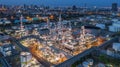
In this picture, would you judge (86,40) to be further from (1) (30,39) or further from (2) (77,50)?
(1) (30,39)

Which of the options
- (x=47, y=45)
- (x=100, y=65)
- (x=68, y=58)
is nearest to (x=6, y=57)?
(x=47, y=45)

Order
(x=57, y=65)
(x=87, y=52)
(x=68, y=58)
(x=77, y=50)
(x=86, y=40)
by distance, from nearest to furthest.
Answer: (x=57, y=65) → (x=68, y=58) → (x=87, y=52) → (x=77, y=50) → (x=86, y=40)

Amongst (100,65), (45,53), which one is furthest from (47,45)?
(100,65)

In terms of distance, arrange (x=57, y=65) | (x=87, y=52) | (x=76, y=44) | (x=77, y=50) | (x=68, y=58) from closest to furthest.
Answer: (x=57, y=65) < (x=68, y=58) < (x=87, y=52) < (x=77, y=50) < (x=76, y=44)

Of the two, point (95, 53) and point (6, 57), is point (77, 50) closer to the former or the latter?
point (95, 53)

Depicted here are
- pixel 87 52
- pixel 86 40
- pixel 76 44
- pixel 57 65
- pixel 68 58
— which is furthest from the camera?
pixel 86 40

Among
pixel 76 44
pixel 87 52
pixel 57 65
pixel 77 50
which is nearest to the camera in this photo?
pixel 57 65

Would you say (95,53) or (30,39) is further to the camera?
(30,39)

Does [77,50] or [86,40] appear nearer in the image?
[77,50]
